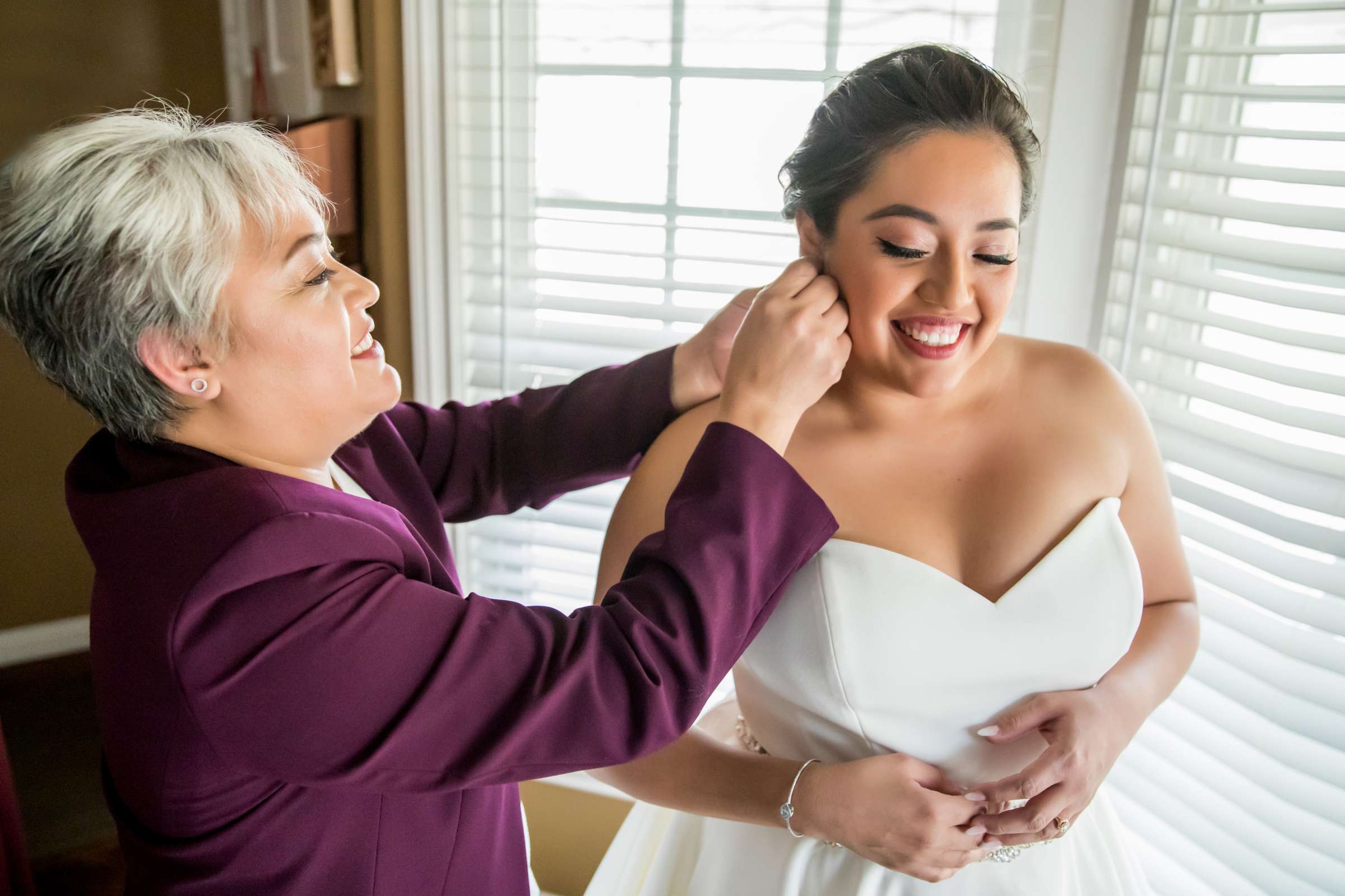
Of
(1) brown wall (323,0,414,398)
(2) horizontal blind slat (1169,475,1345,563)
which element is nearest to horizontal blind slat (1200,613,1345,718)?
(2) horizontal blind slat (1169,475,1345,563)

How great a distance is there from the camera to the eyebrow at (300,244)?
3.07ft

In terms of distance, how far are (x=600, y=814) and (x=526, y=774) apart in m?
1.31

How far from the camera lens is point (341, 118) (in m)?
1.98

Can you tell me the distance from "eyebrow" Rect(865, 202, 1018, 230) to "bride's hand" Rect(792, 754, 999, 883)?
59 cm

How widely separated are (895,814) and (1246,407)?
2.56 feet

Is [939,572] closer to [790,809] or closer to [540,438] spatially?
[790,809]

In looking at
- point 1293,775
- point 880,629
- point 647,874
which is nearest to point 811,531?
point 880,629

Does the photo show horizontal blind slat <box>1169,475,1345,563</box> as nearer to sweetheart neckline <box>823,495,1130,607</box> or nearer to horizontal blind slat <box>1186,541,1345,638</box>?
horizontal blind slat <box>1186,541,1345,638</box>

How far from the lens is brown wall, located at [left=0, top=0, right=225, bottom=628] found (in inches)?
108

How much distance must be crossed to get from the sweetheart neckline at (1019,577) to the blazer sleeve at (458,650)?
0.20 metres

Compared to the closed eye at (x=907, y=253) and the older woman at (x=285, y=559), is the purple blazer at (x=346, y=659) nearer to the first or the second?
the older woman at (x=285, y=559)

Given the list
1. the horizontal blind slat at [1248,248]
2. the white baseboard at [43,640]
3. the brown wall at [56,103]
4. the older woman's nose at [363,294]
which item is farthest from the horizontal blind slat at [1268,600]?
the white baseboard at [43,640]

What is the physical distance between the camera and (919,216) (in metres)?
1.02

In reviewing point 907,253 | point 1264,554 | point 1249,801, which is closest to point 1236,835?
point 1249,801
